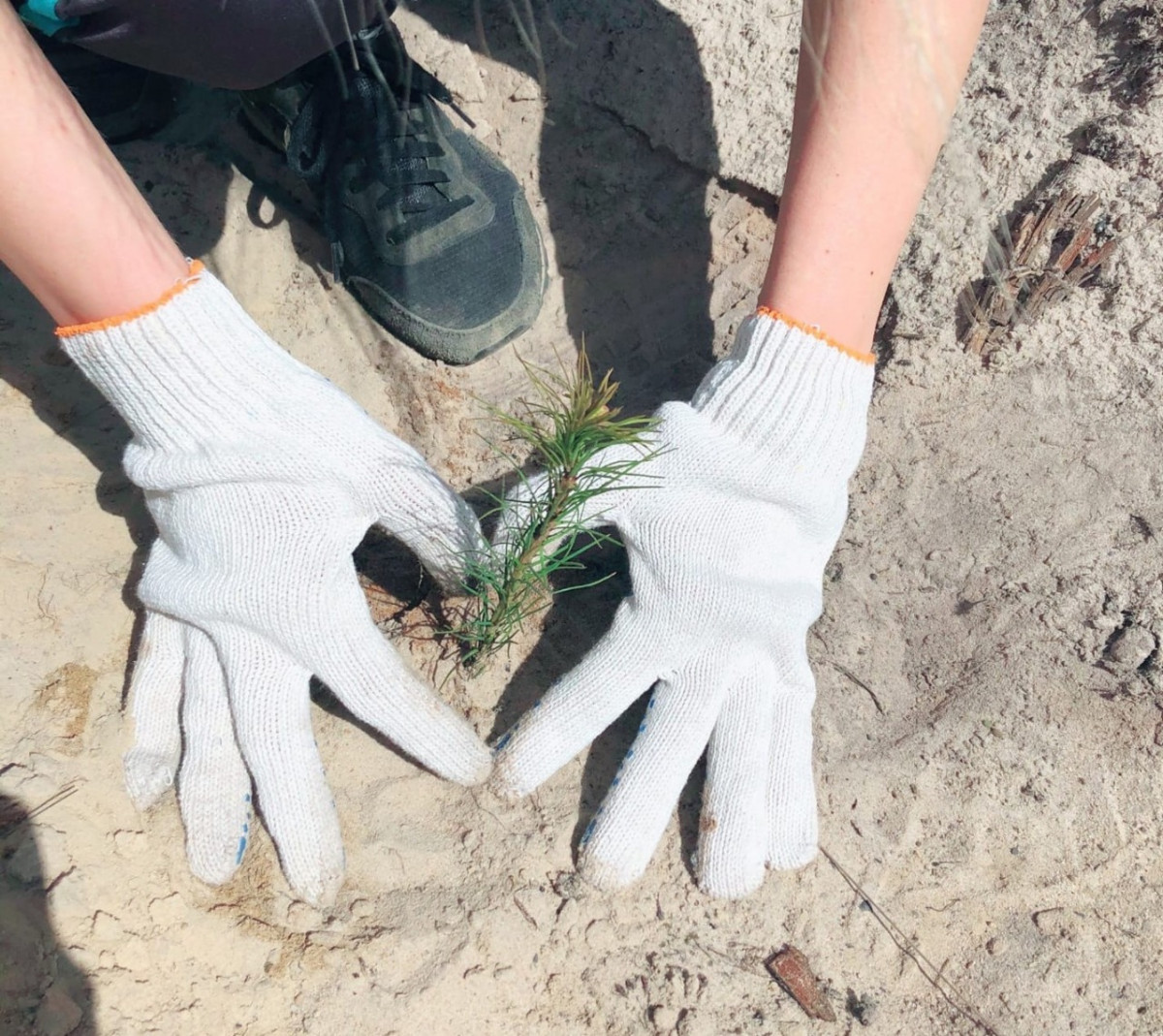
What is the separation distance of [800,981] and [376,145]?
178 centimetres

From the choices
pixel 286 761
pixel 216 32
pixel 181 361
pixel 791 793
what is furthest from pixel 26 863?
pixel 216 32

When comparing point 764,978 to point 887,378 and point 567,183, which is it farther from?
point 567,183

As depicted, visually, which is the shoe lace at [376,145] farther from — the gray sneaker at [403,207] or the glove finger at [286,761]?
the glove finger at [286,761]

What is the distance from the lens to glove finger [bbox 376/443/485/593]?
4.82 feet

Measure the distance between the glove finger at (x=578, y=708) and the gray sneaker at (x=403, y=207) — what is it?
777 millimetres

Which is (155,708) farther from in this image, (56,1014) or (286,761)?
(56,1014)

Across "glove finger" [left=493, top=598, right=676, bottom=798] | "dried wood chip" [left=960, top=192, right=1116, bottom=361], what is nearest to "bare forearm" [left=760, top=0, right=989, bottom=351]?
"dried wood chip" [left=960, top=192, right=1116, bottom=361]

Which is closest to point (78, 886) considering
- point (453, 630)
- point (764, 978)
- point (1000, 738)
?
point (453, 630)

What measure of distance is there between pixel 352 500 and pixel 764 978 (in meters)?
1.01

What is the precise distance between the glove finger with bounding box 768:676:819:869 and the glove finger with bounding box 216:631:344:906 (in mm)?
702

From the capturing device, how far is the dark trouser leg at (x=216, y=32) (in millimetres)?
1524

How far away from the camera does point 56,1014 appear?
1.24 metres

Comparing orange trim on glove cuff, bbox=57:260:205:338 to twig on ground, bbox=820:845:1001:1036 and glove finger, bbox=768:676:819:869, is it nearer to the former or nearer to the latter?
glove finger, bbox=768:676:819:869

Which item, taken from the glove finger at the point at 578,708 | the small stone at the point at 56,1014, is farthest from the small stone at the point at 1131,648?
the small stone at the point at 56,1014
